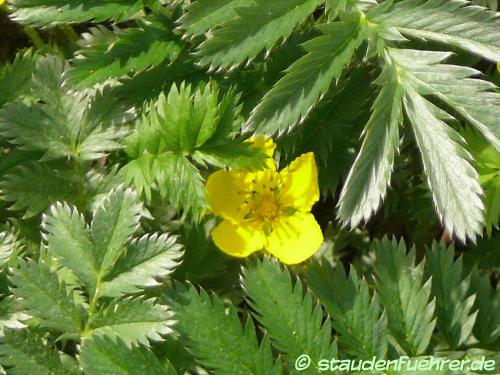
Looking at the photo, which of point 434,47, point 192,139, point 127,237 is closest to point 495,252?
point 434,47

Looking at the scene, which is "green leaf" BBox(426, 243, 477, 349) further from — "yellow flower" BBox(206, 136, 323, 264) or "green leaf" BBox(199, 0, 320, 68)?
"green leaf" BBox(199, 0, 320, 68)

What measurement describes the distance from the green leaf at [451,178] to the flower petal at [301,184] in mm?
412

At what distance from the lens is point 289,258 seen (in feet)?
5.46

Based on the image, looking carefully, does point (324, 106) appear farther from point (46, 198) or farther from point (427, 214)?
point (46, 198)

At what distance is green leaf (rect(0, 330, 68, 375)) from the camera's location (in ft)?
4.36

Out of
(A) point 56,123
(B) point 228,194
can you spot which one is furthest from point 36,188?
(B) point 228,194

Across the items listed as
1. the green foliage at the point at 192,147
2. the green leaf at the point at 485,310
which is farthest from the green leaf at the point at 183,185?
the green leaf at the point at 485,310

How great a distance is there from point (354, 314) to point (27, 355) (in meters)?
0.65

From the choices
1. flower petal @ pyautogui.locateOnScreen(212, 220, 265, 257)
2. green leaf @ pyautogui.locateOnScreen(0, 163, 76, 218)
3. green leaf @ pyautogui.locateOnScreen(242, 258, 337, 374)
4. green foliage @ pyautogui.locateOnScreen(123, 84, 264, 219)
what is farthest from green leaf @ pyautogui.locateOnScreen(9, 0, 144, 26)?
green leaf @ pyautogui.locateOnScreen(242, 258, 337, 374)

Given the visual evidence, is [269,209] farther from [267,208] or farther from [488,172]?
[488,172]

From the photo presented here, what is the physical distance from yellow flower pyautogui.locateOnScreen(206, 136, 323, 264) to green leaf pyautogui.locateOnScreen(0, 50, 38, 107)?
1.70 ft

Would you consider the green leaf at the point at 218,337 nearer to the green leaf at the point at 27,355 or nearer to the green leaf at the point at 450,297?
the green leaf at the point at 27,355

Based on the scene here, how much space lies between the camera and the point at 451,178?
1.25 m

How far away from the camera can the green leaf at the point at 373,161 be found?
4.26 feet
